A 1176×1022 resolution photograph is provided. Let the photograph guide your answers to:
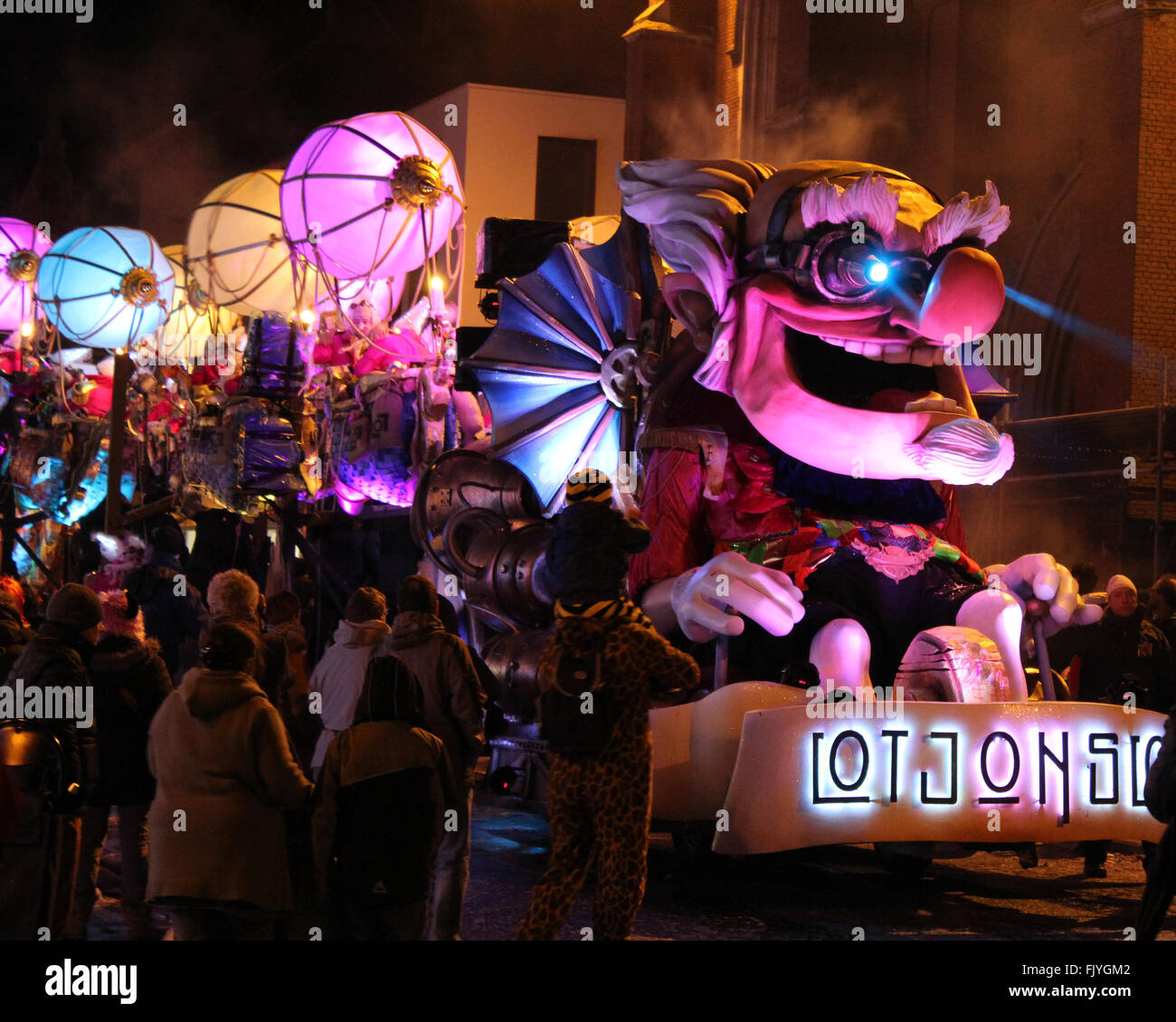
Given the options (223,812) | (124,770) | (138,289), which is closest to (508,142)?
(138,289)

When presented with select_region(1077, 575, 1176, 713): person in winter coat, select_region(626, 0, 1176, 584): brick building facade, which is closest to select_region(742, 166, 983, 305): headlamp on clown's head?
select_region(1077, 575, 1176, 713): person in winter coat

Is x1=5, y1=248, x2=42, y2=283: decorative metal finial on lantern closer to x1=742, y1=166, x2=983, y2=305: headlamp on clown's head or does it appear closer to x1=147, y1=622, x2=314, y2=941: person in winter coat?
x1=742, y1=166, x2=983, y2=305: headlamp on clown's head

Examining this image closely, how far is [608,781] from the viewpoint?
178 inches

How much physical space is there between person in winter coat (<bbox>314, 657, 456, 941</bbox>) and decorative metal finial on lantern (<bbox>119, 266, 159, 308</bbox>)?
1065 cm

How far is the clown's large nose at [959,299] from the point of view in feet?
19.2

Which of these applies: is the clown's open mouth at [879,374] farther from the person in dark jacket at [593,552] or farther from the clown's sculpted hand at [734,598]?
the person in dark jacket at [593,552]

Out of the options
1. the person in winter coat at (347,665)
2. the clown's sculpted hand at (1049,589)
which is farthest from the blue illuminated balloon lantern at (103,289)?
the clown's sculpted hand at (1049,589)

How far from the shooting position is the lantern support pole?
353 inches

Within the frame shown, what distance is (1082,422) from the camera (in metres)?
13.8

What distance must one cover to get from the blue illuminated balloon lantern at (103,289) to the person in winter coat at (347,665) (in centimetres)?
854

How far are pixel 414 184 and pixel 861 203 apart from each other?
5539 millimetres
